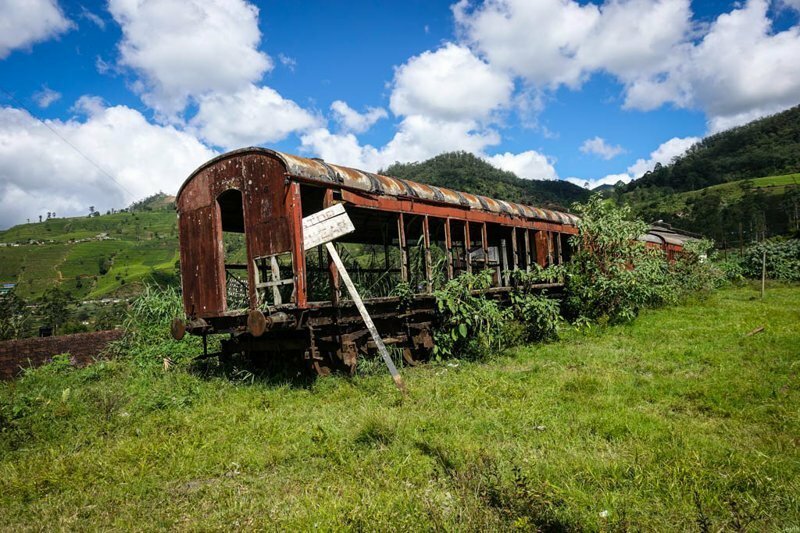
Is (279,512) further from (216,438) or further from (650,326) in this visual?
(650,326)

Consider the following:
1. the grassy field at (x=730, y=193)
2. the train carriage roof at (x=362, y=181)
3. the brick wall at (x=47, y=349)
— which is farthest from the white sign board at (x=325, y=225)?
the grassy field at (x=730, y=193)

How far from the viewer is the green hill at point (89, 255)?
68.2m

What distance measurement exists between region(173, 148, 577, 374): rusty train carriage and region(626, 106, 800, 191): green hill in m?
84.6

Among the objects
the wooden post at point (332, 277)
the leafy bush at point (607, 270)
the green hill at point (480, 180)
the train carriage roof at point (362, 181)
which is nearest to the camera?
the train carriage roof at point (362, 181)

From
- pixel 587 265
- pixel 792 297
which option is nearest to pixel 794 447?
pixel 587 265

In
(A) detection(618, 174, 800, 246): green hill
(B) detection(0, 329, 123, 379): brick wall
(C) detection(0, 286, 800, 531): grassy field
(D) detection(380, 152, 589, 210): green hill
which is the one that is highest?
(D) detection(380, 152, 589, 210): green hill

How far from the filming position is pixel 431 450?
3.85 metres

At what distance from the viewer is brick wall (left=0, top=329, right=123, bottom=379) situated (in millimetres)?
9516

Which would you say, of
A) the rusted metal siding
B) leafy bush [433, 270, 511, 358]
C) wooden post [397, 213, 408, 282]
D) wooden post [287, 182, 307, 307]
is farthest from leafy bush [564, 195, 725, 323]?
the rusted metal siding

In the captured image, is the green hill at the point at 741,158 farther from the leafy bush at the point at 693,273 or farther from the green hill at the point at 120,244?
the leafy bush at the point at 693,273

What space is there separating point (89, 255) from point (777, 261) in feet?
320

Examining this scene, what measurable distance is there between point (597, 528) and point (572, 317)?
34.6 ft

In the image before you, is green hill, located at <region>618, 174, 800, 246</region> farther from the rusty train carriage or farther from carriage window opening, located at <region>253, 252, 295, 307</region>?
carriage window opening, located at <region>253, 252, 295, 307</region>

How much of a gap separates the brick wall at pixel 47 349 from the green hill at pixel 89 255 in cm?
4516
